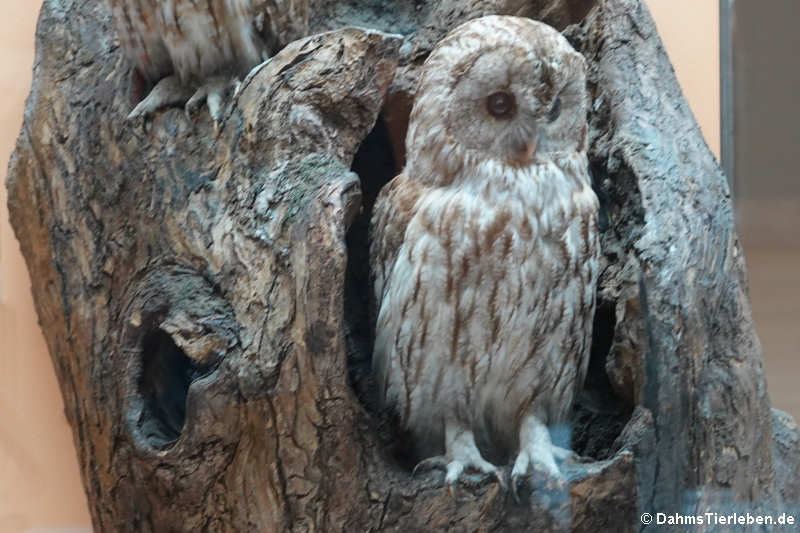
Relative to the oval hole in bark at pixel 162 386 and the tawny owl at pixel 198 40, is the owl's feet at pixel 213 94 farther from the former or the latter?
the oval hole in bark at pixel 162 386

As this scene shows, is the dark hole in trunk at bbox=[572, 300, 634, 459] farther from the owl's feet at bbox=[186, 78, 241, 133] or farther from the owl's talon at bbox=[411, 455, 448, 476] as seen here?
the owl's feet at bbox=[186, 78, 241, 133]

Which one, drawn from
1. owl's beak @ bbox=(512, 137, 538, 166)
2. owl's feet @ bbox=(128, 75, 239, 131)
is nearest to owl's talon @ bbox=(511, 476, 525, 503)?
owl's beak @ bbox=(512, 137, 538, 166)

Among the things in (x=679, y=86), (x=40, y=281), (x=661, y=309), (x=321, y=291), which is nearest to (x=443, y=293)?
(x=321, y=291)

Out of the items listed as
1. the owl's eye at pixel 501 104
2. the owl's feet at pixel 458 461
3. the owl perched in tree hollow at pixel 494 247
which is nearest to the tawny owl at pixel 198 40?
the owl perched in tree hollow at pixel 494 247

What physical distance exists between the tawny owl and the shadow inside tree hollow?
0.25 metres

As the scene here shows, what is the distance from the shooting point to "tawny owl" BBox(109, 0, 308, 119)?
165 cm

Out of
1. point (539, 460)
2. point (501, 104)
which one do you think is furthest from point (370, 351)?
point (501, 104)

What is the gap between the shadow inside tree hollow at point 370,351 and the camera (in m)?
1.54

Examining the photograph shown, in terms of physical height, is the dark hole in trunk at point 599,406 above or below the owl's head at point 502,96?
below

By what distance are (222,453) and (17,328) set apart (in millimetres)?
581

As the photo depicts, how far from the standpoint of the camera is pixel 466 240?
147 centimetres

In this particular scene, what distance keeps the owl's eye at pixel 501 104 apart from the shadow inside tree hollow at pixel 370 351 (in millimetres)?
261

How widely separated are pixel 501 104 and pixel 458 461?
1.81ft

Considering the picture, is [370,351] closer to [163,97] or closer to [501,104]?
[501,104]
